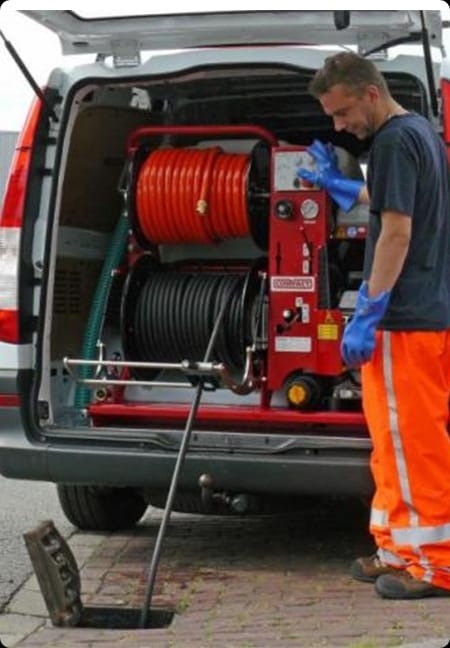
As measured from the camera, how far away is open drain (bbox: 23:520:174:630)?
4855 mm

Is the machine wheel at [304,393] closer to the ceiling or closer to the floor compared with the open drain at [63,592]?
closer to the ceiling

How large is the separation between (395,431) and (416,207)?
2.92 feet

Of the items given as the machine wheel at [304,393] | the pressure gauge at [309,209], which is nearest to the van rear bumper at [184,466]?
the machine wheel at [304,393]

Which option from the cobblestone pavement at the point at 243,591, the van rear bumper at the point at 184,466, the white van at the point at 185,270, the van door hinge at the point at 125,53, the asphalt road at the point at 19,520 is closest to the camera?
the cobblestone pavement at the point at 243,591

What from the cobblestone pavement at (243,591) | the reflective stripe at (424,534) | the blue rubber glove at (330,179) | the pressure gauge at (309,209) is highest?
the blue rubber glove at (330,179)

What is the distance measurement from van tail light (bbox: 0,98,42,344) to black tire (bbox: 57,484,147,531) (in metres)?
1.29

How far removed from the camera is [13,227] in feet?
17.9

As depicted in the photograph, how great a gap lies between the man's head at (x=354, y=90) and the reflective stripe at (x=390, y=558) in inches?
67.5

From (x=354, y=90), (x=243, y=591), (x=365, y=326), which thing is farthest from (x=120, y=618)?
Answer: (x=354, y=90)

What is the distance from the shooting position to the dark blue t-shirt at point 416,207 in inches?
184

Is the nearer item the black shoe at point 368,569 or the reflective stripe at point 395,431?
the reflective stripe at point 395,431

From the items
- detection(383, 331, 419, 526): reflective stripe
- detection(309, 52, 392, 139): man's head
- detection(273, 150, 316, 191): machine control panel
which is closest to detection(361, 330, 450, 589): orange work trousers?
detection(383, 331, 419, 526): reflective stripe

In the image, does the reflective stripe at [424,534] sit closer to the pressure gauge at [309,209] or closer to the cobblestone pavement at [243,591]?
the cobblestone pavement at [243,591]

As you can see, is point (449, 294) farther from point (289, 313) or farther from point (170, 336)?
point (170, 336)
